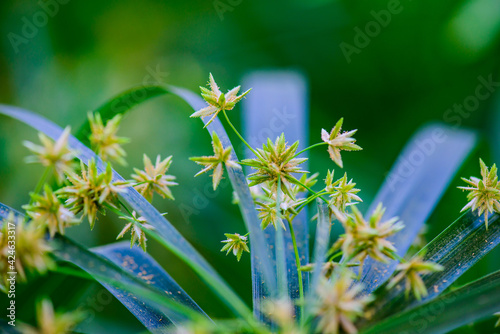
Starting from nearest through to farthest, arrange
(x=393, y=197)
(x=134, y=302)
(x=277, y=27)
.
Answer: (x=134, y=302), (x=393, y=197), (x=277, y=27)

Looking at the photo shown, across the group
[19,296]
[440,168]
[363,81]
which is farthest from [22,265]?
[363,81]

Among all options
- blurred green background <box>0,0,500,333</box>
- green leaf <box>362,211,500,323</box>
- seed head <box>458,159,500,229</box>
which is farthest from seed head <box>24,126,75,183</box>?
blurred green background <box>0,0,500,333</box>

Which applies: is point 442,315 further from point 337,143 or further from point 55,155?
point 55,155

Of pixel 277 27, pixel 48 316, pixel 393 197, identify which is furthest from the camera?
pixel 277 27

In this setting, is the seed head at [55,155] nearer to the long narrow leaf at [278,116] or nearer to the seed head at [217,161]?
the seed head at [217,161]

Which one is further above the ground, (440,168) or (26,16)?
(26,16)

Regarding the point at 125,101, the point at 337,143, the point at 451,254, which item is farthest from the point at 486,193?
the point at 125,101

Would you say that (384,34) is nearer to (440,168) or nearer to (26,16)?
(440,168)

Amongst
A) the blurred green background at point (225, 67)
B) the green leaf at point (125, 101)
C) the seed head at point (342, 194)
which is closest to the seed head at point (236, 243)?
the seed head at point (342, 194)
